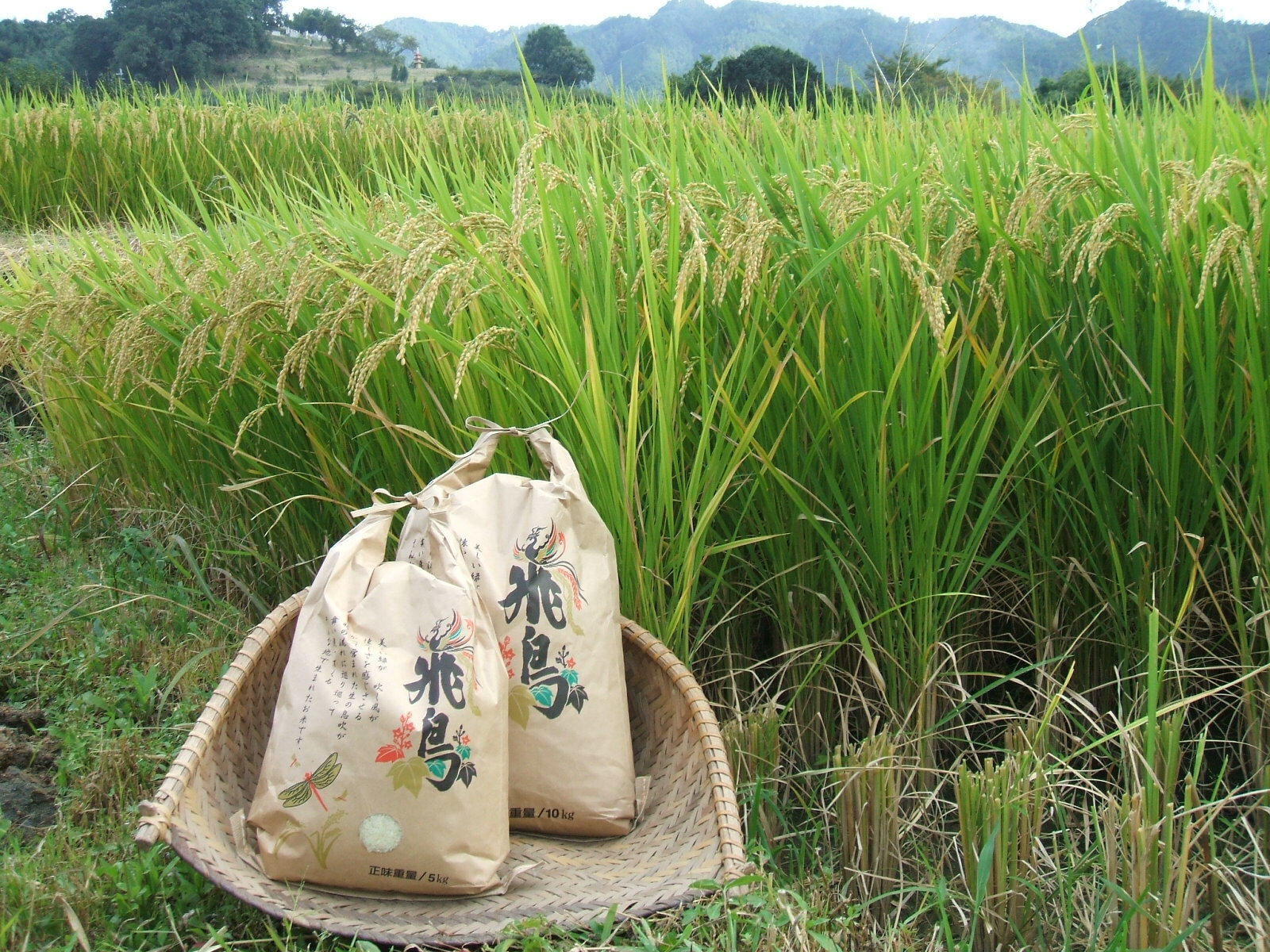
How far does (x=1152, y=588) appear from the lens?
5.18ft

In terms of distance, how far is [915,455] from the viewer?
1584 millimetres

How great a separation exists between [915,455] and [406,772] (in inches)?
36.6

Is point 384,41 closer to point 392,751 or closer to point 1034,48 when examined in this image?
point 1034,48

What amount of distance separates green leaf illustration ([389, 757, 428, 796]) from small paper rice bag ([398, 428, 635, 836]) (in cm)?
22

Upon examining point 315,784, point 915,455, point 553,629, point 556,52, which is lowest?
point 315,784

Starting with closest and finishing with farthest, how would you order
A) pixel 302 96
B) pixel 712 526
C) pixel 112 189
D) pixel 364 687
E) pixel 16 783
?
pixel 364 687
pixel 16 783
pixel 712 526
pixel 112 189
pixel 302 96

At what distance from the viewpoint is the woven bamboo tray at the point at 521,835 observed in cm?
136

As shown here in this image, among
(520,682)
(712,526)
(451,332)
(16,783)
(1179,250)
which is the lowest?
(16,783)

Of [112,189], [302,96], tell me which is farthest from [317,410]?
[302,96]

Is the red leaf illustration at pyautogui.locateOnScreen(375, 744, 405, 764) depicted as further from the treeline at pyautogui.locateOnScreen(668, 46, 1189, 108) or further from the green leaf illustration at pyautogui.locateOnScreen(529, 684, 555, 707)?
the treeline at pyautogui.locateOnScreen(668, 46, 1189, 108)

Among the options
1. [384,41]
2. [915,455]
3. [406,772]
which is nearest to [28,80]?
[384,41]

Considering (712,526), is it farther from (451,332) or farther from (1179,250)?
(1179,250)

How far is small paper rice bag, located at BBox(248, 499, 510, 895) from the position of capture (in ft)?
4.57

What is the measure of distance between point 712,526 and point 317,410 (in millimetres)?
903
